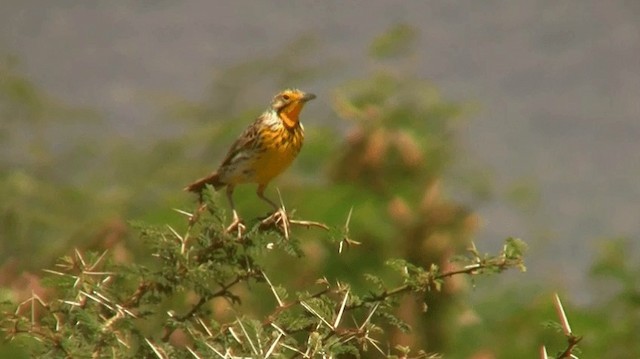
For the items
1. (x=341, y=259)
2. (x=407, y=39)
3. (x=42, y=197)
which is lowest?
(x=42, y=197)

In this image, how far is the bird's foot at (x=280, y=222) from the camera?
0.92 meters

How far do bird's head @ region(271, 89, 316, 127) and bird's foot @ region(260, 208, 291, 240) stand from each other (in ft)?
1.49

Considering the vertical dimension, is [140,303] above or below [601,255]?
below

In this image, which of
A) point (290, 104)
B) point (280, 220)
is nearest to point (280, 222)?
point (280, 220)

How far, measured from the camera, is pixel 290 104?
1.49 metres

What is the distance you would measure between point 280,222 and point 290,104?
54 cm

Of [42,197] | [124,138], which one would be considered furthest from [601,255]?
[124,138]

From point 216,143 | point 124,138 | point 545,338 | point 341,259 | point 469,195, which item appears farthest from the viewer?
point 124,138

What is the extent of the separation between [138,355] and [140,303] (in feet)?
0.20

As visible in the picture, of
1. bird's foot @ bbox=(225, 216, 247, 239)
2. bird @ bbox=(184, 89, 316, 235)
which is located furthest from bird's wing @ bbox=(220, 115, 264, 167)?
bird's foot @ bbox=(225, 216, 247, 239)

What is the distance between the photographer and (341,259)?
1.63 meters

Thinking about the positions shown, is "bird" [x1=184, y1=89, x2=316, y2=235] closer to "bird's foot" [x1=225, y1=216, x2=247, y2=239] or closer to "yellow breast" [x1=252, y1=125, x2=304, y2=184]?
"yellow breast" [x1=252, y1=125, x2=304, y2=184]

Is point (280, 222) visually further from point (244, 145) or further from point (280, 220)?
point (244, 145)

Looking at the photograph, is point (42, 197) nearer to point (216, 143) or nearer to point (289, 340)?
point (216, 143)
